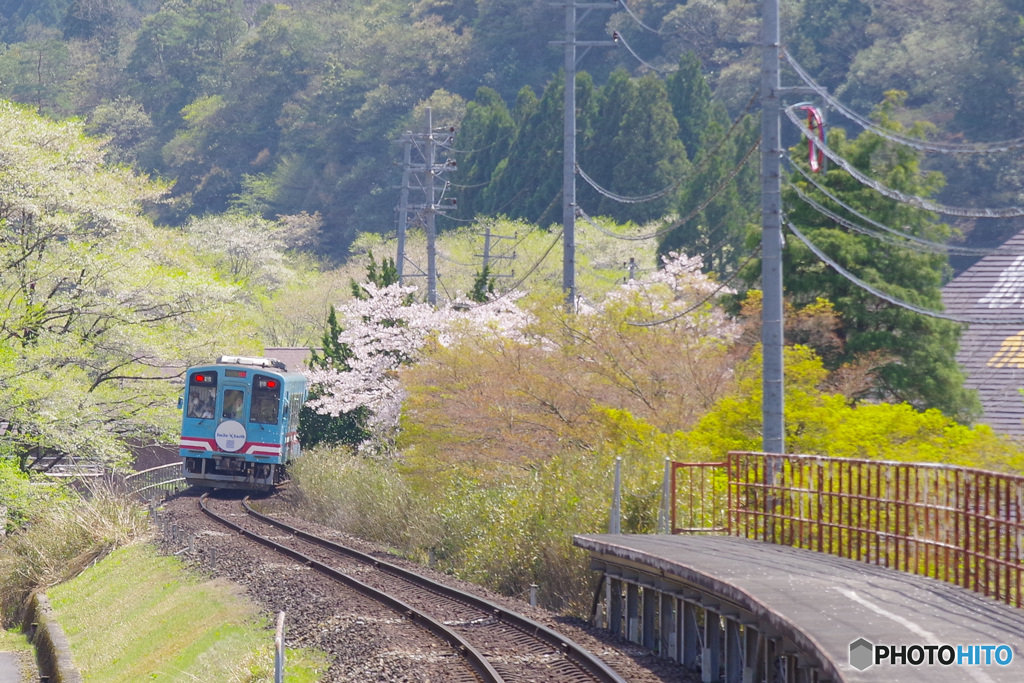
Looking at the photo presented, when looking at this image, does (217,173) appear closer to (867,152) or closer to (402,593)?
(867,152)

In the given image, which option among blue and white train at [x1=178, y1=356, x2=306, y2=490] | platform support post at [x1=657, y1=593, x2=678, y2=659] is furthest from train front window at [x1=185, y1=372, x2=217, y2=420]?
platform support post at [x1=657, y1=593, x2=678, y2=659]

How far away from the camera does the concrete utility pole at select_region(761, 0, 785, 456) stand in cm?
1391

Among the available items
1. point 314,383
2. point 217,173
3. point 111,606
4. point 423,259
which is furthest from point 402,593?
point 217,173

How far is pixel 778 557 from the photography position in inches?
428

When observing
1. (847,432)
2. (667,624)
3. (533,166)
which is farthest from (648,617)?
(533,166)

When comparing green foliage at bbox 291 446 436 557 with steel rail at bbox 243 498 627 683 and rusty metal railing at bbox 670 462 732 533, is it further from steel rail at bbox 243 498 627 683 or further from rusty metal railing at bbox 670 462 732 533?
rusty metal railing at bbox 670 462 732 533

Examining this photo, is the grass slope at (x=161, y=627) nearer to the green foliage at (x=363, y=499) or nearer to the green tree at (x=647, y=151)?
the green foliage at (x=363, y=499)

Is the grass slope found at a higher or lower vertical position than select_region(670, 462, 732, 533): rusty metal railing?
lower

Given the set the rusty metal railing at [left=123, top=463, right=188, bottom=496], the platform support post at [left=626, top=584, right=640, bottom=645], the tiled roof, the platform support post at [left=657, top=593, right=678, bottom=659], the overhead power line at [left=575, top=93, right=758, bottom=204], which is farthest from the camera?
the rusty metal railing at [left=123, top=463, right=188, bottom=496]

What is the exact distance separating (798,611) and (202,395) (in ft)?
67.5

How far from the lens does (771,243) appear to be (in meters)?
14.4

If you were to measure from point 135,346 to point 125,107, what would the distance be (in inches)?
2332

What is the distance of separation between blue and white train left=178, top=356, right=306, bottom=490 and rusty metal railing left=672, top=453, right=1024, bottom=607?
1486 centimetres

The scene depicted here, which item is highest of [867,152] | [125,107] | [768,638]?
[125,107]
